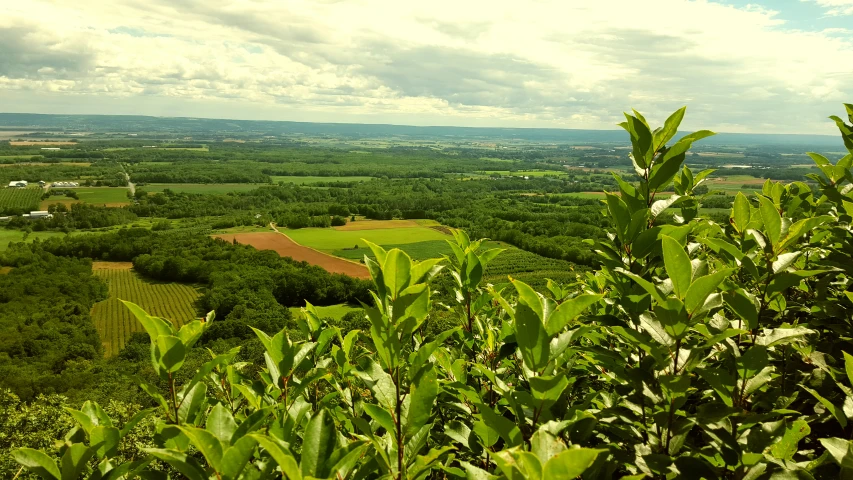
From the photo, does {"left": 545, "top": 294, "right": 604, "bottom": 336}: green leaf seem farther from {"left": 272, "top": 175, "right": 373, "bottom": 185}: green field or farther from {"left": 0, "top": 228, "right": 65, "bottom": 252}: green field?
{"left": 272, "top": 175, "right": 373, "bottom": 185}: green field

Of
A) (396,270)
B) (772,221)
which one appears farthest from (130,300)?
(772,221)

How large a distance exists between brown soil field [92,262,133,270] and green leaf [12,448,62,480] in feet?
294

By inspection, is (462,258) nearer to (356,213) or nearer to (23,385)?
(23,385)

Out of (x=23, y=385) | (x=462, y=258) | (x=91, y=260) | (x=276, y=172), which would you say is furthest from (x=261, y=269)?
(x=276, y=172)

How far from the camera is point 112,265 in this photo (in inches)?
3152

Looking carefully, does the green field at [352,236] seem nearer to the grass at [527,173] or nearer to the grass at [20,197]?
the grass at [20,197]

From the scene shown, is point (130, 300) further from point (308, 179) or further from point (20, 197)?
point (308, 179)

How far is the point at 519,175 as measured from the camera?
586 ft

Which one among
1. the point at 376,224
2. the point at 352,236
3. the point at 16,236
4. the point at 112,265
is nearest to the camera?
the point at 112,265

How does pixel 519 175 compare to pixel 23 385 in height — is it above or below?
above

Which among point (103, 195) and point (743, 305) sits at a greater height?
point (743, 305)

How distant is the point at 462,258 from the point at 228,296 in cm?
6527

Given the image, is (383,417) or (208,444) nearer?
(208,444)

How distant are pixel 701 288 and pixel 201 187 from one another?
163494mm
